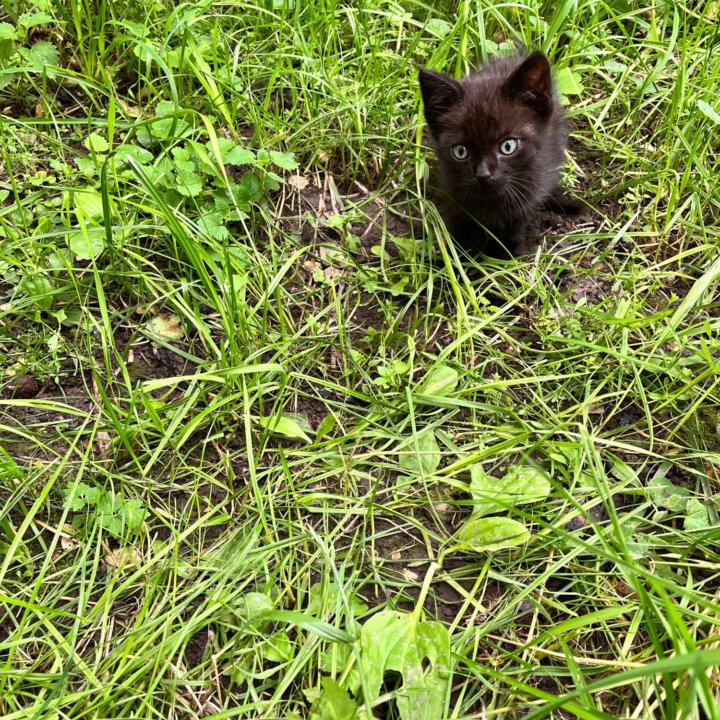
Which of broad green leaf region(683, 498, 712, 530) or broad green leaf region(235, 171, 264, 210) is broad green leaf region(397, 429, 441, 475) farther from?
broad green leaf region(235, 171, 264, 210)

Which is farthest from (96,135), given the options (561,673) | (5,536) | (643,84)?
(561,673)

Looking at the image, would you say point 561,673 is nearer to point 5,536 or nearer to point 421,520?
point 421,520

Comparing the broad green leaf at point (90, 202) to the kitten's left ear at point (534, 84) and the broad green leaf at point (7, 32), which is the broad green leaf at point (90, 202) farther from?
the kitten's left ear at point (534, 84)

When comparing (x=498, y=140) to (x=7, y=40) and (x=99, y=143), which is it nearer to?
(x=99, y=143)

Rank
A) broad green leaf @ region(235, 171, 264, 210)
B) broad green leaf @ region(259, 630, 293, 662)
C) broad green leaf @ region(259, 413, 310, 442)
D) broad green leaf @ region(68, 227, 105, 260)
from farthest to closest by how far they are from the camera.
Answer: broad green leaf @ region(235, 171, 264, 210) < broad green leaf @ region(68, 227, 105, 260) < broad green leaf @ region(259, 413, 310, 442) < broad green leaf @ region(259, 630, 293, 662)

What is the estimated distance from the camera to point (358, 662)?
1661 millimetres

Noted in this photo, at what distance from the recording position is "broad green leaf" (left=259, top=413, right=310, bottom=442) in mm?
2219

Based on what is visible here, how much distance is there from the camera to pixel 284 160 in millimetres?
2703

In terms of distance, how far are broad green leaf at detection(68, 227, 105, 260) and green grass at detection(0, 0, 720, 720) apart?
0.03 m

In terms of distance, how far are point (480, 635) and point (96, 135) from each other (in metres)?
2.26

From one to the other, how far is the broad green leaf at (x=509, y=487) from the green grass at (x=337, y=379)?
2 cm

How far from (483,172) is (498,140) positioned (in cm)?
13

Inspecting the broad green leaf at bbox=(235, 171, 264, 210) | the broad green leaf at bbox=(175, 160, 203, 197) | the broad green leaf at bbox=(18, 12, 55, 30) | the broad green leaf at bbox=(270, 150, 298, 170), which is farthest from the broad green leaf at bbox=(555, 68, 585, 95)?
the broad green leaf at bbox=(18, 12, 55, 30)

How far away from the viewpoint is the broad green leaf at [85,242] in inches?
95.1
